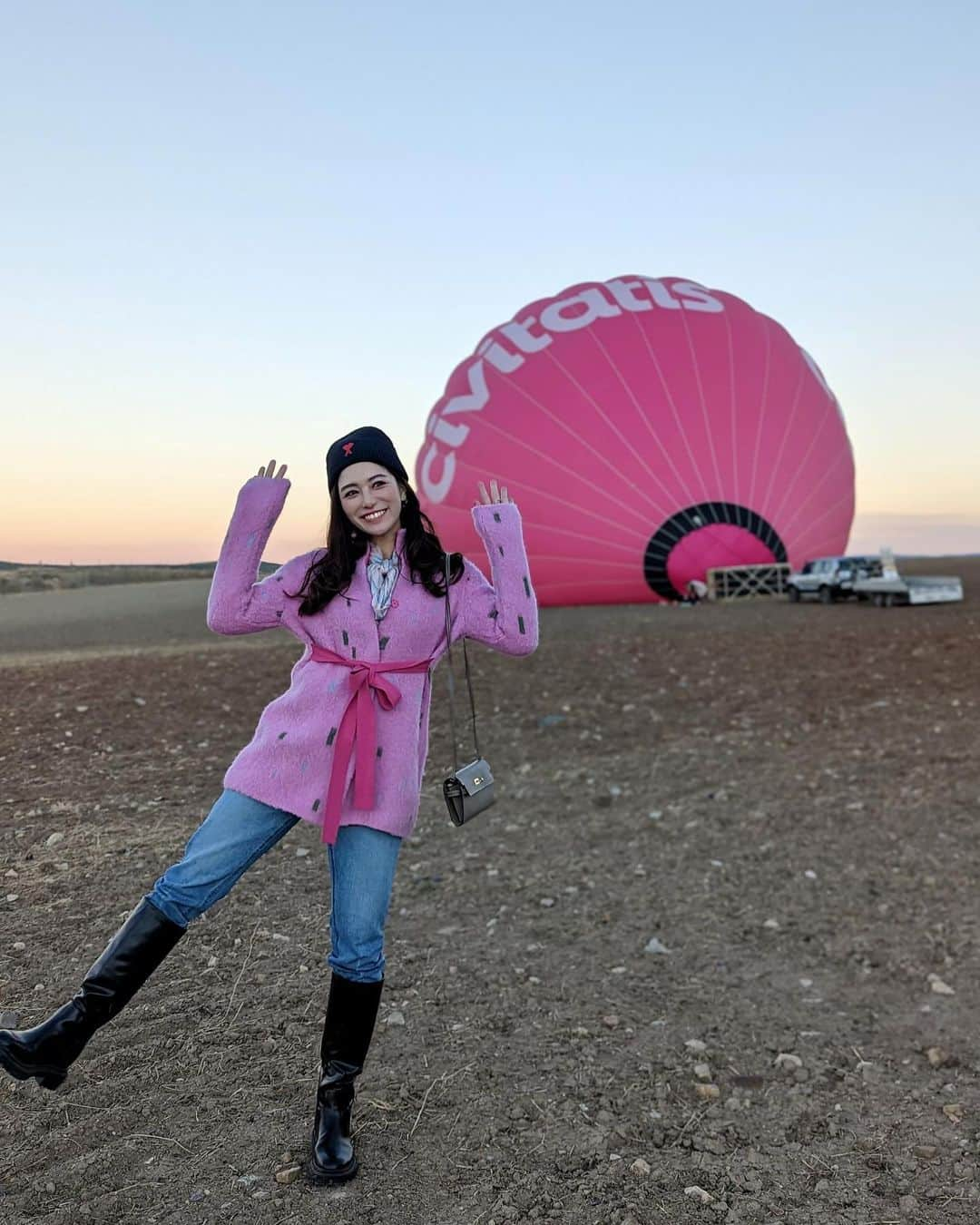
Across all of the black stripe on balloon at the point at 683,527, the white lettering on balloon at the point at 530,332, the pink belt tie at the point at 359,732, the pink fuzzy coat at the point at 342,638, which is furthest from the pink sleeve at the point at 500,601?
the black stripe on balloon at the point at 683,527

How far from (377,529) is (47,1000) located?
2458mm

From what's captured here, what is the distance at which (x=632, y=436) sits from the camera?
1972 centimetres

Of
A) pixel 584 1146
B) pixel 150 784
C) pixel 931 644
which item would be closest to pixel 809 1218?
pixel 584 1146

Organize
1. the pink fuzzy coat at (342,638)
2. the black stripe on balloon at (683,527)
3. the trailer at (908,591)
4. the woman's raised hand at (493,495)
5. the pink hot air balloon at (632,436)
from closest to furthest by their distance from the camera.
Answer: the pink fuzzy coat at (342,638)
the woman's raised hand at (493,495)
the pink hot air balloon at (632,436)
the black stripe on balloon at (683,527)
the trailer at (908,591)

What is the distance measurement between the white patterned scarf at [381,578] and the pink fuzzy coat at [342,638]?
0.06 ft

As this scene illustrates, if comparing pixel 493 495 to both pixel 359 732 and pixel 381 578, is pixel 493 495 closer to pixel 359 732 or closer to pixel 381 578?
pixel 381 578

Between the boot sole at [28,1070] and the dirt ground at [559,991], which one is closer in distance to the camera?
the boot sole at [28,1070]

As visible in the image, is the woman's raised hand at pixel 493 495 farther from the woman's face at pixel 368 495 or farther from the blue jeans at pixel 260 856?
the blue jeans at pixel 260 856

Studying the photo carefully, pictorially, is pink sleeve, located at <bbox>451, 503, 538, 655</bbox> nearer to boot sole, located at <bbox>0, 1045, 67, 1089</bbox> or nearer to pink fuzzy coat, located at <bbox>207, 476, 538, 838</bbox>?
pink fuzzy coat, located at <bbox>207, 476, 538, 838</bbox>

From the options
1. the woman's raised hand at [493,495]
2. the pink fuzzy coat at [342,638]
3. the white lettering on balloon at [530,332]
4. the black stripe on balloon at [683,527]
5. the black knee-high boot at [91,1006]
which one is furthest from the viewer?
the black stripe on balloon at [683,527]

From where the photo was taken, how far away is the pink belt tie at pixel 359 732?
2959 mm

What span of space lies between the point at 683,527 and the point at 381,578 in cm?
1816

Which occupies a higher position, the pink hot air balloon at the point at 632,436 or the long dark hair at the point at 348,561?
the pink hot air balloon at the point at 632,436

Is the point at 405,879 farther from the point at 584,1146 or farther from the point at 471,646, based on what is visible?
the point at 471,646
